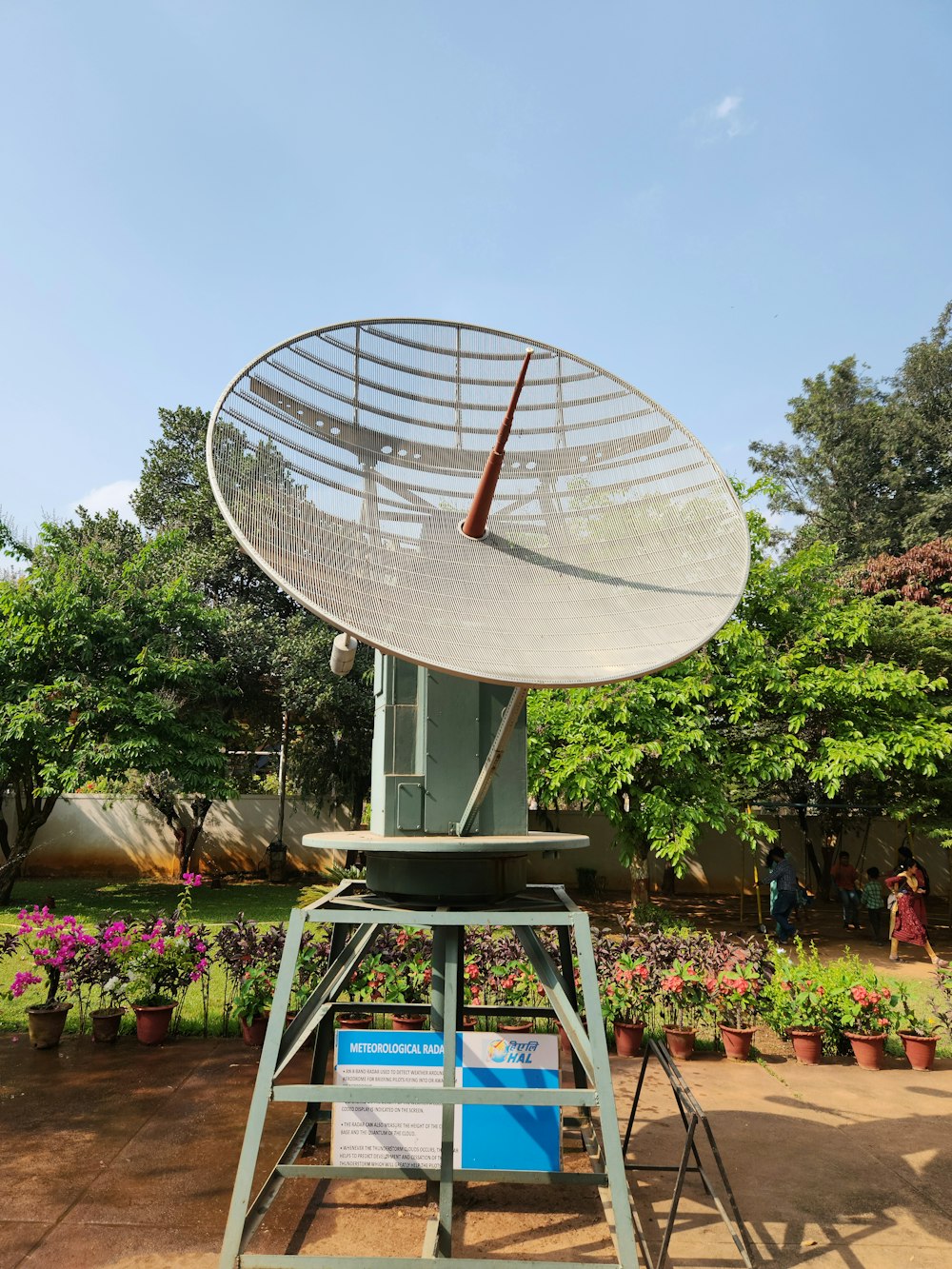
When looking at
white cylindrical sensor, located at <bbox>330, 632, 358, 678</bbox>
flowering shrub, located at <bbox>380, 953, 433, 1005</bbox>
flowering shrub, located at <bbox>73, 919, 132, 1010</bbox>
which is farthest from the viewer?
flowering shrub, located at <bbox>73, 919, 132, 1010</bbox>

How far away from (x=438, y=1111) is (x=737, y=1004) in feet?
12.7

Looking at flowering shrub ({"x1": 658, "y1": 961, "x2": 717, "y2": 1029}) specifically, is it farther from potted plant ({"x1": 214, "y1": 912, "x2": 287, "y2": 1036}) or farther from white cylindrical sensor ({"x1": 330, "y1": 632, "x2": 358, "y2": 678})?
white cylindrical sensor ({"x1": 330, "y1": 632, "x2": 358, "y2": 678})

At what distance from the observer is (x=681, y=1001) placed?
730 cm

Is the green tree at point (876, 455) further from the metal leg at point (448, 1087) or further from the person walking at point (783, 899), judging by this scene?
the metal leg at point (448, 1087)

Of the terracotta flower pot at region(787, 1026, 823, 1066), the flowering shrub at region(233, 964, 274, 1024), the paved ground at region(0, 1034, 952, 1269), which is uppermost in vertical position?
the flowering shrub at region(233, 964, 274, 1024)

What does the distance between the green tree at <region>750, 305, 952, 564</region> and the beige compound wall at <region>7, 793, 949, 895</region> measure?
1245 centimetres

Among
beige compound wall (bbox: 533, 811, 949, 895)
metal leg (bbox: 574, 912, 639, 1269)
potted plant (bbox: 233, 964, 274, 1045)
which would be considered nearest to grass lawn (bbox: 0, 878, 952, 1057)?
potted plant (bbox: 233, 964, 274, 1045)

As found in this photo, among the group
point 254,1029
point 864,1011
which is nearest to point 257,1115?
point 254,1029

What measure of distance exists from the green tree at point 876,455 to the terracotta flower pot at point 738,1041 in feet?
78.7

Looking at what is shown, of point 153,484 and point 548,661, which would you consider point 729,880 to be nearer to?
point 548,661

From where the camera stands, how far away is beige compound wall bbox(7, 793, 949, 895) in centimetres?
1912

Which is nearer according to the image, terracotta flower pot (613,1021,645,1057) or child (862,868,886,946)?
terracotta flower pot (613,1021,645,1057)

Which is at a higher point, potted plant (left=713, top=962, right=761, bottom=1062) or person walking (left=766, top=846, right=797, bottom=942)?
person walking (left=766, top=846, right=797, bottom=942)

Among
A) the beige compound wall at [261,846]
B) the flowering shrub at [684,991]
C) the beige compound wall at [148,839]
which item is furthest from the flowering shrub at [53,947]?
the beige compound wall at [148,839]
